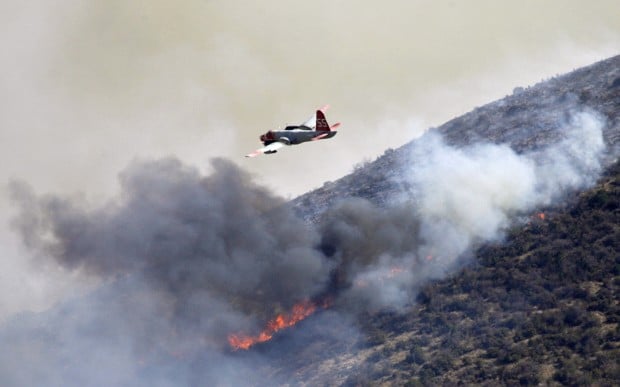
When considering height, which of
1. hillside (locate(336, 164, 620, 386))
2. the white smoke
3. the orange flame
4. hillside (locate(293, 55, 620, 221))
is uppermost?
hillside (locate(293, 55, 620, 221))

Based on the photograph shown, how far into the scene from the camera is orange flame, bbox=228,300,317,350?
317 ft

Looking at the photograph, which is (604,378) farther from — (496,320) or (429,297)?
(429,297)

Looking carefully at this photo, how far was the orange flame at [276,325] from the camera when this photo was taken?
96625 millimetres

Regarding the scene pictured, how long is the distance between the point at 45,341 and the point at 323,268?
32878 millimetres

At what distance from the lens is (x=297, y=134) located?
3460 inches

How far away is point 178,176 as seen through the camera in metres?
105

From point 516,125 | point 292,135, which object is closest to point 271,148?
point 292,135

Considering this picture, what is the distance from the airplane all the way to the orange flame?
67.8 ft

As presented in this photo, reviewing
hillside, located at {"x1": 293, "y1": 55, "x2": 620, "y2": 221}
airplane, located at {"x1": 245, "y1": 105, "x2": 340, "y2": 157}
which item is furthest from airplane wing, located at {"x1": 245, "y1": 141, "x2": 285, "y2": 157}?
hillside, located at {"x1": 293, "y1": 55, "x2": 620, "y2": 221}

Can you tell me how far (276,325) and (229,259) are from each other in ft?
30.1

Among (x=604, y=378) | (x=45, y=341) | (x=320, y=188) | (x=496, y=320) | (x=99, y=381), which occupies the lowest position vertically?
(x=604, y=378)

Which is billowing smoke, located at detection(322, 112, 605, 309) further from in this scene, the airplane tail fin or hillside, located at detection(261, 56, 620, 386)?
the airplane tail fin

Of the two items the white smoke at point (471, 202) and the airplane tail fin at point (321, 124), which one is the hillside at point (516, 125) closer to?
the white smoke at point (471, 202)

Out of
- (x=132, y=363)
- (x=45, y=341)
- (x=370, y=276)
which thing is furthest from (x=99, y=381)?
(x=370, y=276)
